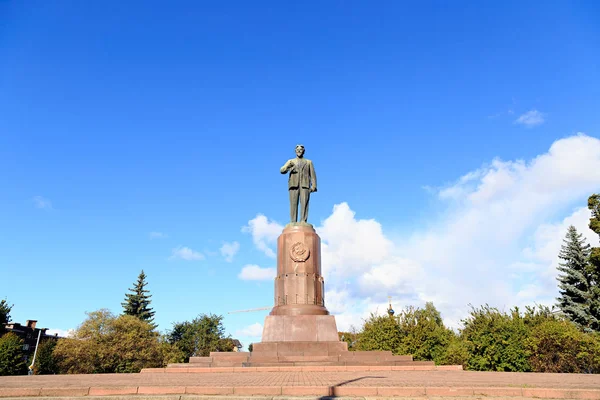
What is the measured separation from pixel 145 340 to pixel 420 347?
25342 millimetres

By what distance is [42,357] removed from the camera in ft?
116

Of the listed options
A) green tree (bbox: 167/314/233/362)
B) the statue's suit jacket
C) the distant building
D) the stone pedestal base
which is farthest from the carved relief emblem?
the distant building

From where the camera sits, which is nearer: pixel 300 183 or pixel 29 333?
pixel 300 183

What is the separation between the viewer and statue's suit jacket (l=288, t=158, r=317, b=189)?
19125mm

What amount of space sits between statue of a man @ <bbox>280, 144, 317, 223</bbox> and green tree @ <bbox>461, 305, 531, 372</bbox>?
8.95m

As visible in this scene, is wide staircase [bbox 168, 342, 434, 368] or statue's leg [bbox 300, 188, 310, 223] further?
statue's leg [bbox 300, 188, 310, 223]

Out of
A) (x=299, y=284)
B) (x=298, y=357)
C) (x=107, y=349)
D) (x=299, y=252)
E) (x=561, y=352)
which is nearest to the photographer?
(x=298, y=357)

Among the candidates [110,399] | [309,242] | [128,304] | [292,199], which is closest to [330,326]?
[309,242]

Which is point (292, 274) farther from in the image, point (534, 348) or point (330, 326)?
point (534, 348)

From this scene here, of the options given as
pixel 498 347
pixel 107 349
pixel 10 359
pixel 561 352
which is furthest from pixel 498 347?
pixel 107 349

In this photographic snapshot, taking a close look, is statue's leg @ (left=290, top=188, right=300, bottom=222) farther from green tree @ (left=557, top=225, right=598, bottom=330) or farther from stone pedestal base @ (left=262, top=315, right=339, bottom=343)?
green tree @ (left=557, top=225, right=598, bottom=330)

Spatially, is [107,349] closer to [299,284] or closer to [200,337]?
[200,337]

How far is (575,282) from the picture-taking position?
30469 mm

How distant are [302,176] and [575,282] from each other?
24613 mm
